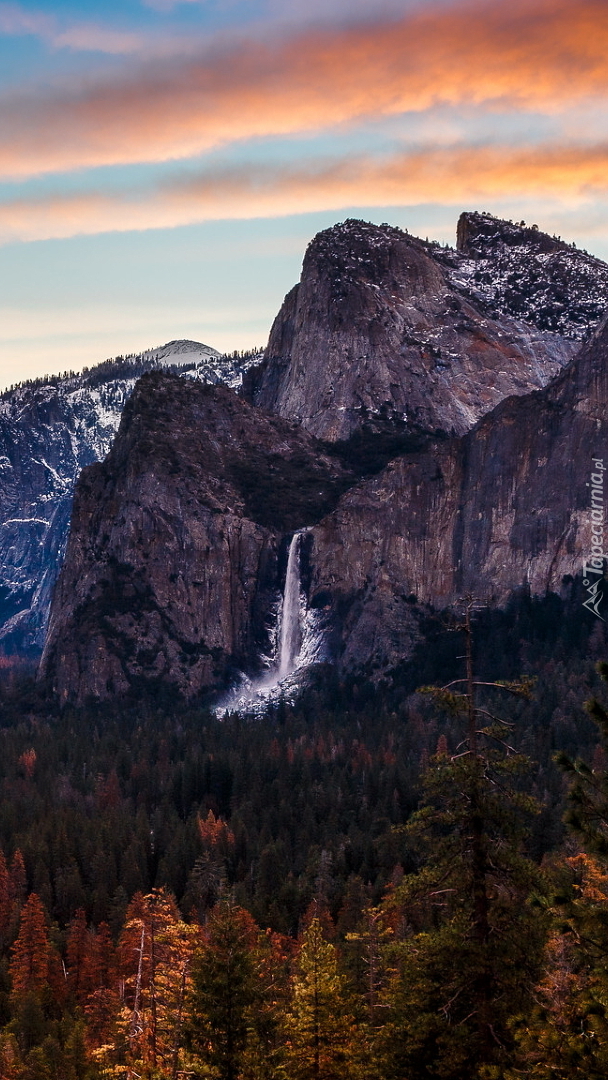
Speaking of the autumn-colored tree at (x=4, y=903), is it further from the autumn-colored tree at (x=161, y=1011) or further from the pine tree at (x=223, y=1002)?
the pine tree at (x=223, y=1002)

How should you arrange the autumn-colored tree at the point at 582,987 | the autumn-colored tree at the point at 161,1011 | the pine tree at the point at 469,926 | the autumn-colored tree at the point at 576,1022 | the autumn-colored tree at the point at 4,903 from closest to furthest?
1. the autumn-colored tree at the point at 576,1022
2. the autumn-colored tree at the point at 582,987
3. the pine tree at the point at 469,926
4. the autumn-colored tree at the point at 161,1011
5. the autumn-colored tree at the point at 4,903

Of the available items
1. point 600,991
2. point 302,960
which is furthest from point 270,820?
point 600,991

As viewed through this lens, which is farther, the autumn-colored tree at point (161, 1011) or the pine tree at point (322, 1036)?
the autumn-colored tree at point (161, 1011)

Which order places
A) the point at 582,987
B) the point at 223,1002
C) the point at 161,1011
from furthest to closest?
the point at 161,1011 → the point at 223,1002 → the point at 582,987

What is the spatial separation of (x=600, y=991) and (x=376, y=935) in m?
32.3

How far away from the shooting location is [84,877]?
431 feet

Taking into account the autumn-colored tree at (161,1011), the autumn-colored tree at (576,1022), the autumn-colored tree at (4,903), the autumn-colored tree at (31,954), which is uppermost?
the autumn-colored tree at (576,1022)

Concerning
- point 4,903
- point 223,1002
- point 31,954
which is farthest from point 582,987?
point 4,903

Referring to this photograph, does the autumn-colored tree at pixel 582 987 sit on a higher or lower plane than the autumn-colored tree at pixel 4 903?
higher

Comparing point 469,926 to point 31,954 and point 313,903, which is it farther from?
point 313,903

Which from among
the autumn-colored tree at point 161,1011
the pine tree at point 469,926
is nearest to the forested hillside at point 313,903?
the pine tree at point 469,926

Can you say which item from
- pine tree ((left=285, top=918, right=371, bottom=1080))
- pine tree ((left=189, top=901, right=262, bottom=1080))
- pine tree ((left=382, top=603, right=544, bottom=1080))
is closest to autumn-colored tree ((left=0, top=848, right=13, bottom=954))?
pine tree ((left=189, top=901, right=262, bottom=1080))

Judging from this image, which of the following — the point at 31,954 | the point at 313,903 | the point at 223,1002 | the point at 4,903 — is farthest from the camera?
the point at 4,903

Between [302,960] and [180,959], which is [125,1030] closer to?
[180,959]
